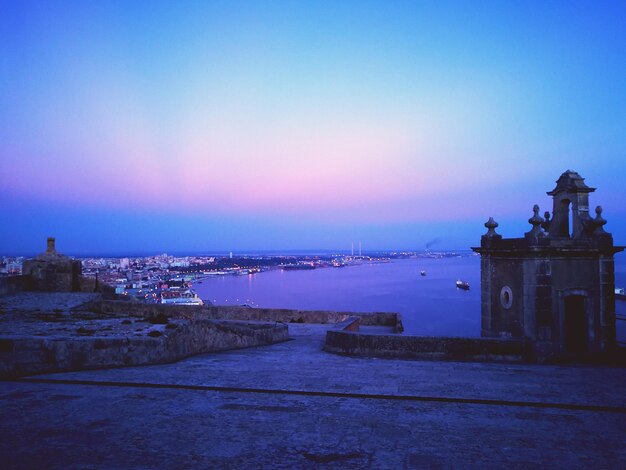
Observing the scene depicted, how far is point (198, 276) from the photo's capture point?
174 m

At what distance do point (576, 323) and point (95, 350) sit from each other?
10211mm

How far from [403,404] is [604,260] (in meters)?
7.55

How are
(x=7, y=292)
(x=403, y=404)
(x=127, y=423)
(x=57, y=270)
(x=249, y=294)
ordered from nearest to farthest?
(x=127, y=423)
(x=403, y=404)
(x=7, y=292)
(x=57, y=270)
(x=249, y=294)

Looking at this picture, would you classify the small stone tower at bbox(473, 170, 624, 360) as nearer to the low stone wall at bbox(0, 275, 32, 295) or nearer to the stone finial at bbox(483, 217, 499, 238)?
the stone finial at bbox(483, 217, 499, 238)

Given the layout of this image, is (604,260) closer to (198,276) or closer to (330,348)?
(330,348)

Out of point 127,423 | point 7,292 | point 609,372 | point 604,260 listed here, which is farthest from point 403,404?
point 7,292

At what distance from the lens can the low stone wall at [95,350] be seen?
624 cm

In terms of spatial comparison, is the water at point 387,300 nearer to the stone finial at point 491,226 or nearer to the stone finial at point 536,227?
the stone finial at point 491,226

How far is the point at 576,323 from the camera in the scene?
1015 centimetres

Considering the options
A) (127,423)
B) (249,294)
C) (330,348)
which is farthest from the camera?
(249,294)

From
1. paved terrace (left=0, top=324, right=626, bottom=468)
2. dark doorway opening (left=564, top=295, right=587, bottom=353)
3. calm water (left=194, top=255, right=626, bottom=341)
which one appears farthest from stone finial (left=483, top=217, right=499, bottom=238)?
calm water (left=194, top=255, right=626, bottom=341)

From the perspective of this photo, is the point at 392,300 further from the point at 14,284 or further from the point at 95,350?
the point at 95,350

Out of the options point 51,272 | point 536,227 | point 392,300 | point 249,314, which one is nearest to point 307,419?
point 536,227

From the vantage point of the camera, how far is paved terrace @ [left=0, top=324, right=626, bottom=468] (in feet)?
11.8
